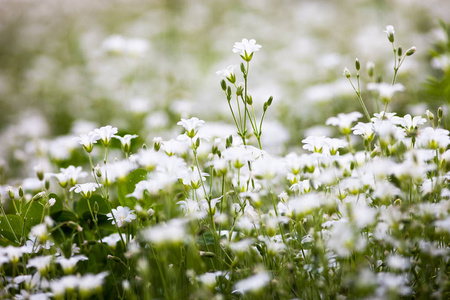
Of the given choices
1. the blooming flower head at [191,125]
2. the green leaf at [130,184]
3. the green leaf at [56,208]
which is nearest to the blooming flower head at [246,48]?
the blooming flower head at [191,125]

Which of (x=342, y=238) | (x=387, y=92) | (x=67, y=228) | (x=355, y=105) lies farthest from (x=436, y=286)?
(x=355, y=105)

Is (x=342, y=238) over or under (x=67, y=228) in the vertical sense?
under

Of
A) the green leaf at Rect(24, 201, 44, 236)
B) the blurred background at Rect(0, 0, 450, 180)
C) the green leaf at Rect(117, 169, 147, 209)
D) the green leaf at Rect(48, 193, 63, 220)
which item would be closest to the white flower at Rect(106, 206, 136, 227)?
the green leaf at Rect(117, 169, 147, 209)

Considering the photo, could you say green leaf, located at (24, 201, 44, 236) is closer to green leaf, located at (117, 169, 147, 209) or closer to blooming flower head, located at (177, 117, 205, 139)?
green leaf, located at (117, 169, 147, 209)

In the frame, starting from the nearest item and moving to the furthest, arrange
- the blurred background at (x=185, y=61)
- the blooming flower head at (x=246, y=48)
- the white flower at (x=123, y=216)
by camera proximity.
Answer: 1. the white flower at (x=123, y=216)
2. the blooming flower head at (x=246, y=48)
3. the blurred background at (x=185, y=61)

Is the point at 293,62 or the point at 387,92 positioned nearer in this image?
the point at 387,92

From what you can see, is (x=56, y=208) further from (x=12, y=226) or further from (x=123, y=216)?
(x=123, y=216)

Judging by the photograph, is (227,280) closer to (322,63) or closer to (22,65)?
(322,63)

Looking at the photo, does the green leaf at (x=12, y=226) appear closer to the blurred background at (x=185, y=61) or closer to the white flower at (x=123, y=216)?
the white flower at (x=123, y=216)
